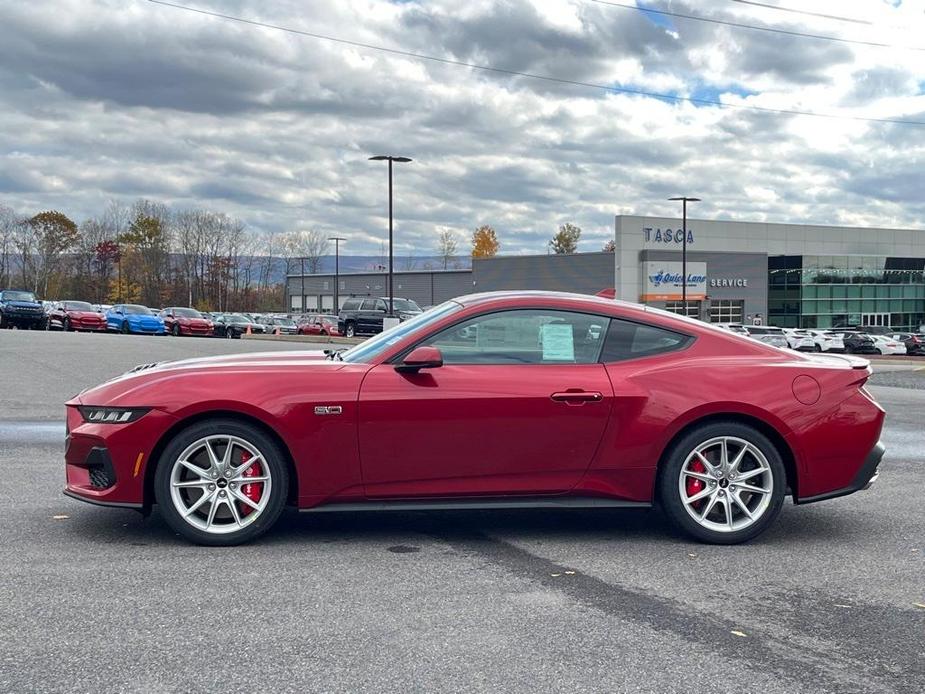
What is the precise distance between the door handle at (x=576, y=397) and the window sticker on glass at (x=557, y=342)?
0.25 meters

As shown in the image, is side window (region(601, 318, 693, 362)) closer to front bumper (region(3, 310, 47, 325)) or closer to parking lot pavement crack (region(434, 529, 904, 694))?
parking lot pavement crack (region(434, 529, 904, 694))

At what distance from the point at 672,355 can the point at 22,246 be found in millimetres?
113480

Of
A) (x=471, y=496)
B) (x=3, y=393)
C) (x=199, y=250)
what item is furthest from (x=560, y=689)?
(x=199, y=250)

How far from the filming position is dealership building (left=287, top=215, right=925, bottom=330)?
223 feet

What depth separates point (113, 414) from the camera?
5.22 metres

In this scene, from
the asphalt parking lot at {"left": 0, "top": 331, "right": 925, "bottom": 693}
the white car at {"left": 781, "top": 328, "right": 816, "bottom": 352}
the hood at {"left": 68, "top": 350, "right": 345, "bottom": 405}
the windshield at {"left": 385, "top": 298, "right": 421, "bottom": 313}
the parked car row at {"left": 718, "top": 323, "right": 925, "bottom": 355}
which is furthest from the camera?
the parked car row at {"left": 718, "top": 323, "right": 925, "bottom": 355}

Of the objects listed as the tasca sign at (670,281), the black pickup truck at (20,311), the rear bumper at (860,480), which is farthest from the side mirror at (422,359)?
the tasca sign at (670,281)

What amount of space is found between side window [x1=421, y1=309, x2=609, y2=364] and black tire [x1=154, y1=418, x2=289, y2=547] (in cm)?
109

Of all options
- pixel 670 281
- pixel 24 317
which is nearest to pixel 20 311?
pixel 24 317

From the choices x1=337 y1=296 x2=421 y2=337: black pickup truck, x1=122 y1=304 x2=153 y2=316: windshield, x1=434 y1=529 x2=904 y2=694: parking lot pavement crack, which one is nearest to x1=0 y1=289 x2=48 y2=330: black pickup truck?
x1=122 y1=304 x2=153 y2=316: windshield

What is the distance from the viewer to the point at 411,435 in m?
5.25

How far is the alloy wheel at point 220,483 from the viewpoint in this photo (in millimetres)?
5195

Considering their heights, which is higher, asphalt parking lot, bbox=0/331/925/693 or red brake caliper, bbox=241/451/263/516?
red brake caliper, bbox=241/451/263/516

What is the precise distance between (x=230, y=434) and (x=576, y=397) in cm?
197
